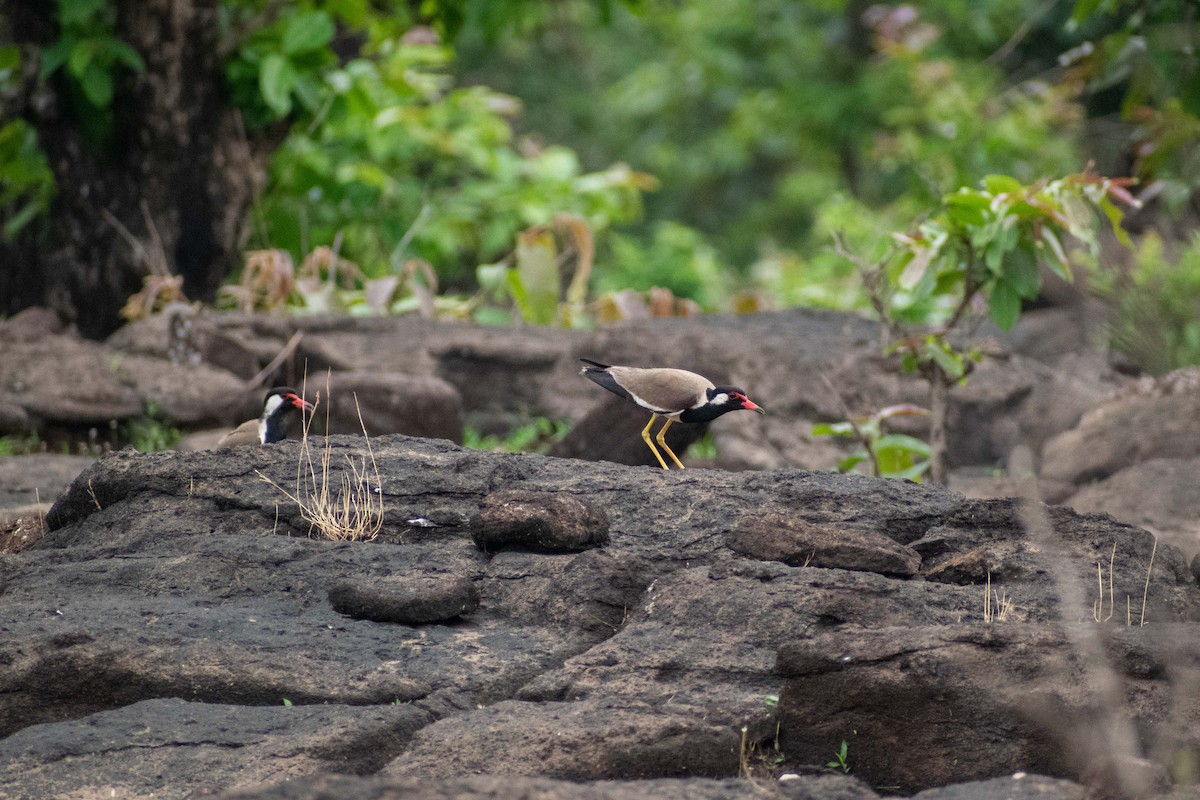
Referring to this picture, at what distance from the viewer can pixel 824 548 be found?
4.60 m

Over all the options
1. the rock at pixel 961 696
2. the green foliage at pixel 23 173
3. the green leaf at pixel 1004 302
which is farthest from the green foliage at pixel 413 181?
the rock at pixel 961 696

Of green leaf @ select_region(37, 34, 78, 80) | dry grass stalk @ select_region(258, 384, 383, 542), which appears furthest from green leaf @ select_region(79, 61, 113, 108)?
dry grass stalk @ select_region(258, 384, 383, 542)

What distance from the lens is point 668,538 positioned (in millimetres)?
4852

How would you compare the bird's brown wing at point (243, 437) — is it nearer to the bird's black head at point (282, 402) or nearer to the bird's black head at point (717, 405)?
the bird's black head at point (282, 402)

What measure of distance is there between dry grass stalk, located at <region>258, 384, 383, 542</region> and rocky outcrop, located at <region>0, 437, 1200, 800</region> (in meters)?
0.04

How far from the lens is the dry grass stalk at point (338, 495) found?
4.96m

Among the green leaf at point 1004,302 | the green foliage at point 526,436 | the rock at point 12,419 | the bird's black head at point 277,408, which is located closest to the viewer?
the bird's black head at point 277,408

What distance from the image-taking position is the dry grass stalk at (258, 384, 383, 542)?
496 centimetres

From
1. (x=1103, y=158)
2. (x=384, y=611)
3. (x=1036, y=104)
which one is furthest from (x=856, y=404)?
(x=1036, y=104)

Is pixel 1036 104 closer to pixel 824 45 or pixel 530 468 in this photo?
pixel 824 45

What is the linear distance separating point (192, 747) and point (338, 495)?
1.67 metres

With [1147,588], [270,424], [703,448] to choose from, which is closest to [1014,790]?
[1147,588]

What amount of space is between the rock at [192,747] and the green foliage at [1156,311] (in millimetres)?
7983

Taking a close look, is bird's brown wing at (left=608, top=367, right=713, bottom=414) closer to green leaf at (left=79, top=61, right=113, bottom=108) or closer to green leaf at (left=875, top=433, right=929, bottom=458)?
green leaf at (left=875, top=433, right=929, bottom=458)
